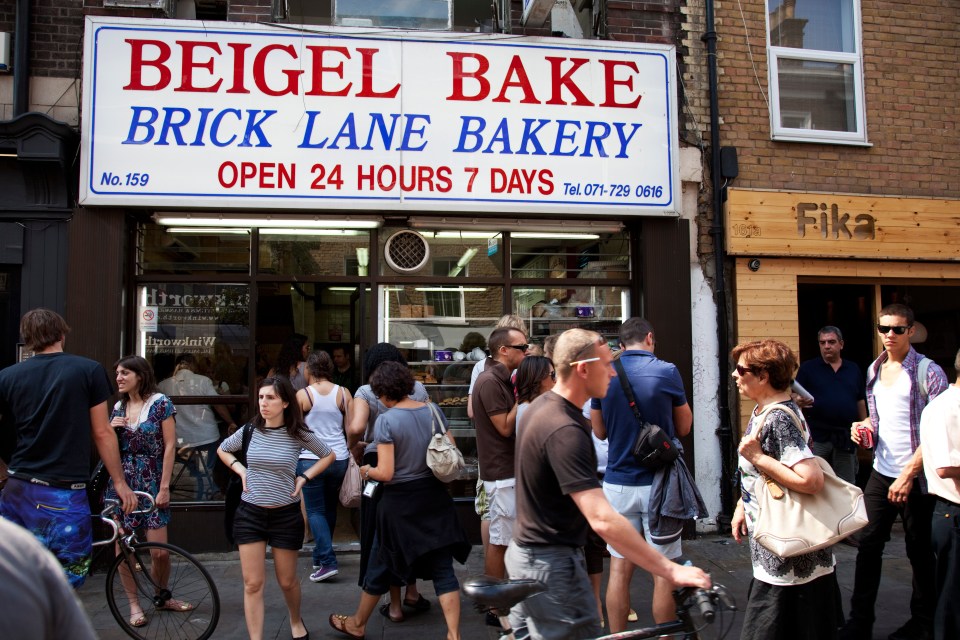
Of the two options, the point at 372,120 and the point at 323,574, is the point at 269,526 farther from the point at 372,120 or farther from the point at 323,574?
the point at 372,120

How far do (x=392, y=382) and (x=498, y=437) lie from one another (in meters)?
0.90

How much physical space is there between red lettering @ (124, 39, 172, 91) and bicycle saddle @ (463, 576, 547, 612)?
19.1 ft

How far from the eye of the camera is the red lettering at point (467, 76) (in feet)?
23.4

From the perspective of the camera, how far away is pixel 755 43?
7816 millimetres

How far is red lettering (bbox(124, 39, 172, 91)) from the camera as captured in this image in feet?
22.1

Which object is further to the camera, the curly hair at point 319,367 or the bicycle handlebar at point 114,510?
the curly hair at point 319,367

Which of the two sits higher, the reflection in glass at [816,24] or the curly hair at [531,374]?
the reflection in glass at [816,24]

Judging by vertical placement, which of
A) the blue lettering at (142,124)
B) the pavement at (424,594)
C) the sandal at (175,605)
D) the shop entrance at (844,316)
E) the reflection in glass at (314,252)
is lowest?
the pavement at (424,594)

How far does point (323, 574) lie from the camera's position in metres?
6.04

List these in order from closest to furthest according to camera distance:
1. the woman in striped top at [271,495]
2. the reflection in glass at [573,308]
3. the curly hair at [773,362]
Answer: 1. the curly hair at [773,362]
2. the woman in striped top at [271,495]
3. the reflection in glass at [573,308]

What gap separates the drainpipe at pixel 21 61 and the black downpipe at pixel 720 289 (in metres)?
6.53

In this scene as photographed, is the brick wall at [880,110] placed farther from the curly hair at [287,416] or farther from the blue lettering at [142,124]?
the blue lettering at [142,124]

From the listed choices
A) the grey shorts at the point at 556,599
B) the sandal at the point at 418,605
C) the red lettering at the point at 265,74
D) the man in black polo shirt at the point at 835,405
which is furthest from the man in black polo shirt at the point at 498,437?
the red lettering at the point at 265,74

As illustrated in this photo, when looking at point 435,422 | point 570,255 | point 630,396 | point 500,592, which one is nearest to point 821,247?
point 570,255
